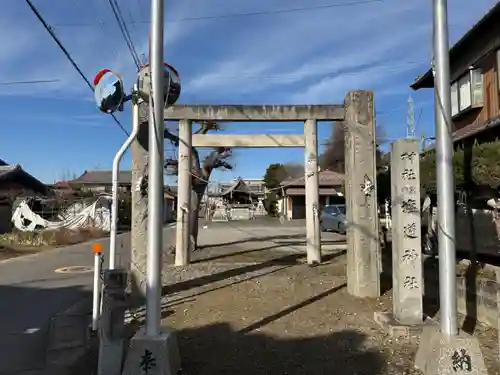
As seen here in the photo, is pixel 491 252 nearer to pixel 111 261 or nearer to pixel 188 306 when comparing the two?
pixel 188 306

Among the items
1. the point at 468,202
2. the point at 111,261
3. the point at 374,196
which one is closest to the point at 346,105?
the point at 374,196

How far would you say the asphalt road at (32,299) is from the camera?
18.4 ft

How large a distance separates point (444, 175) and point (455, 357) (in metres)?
1.69

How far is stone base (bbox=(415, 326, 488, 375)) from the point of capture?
4.29 m

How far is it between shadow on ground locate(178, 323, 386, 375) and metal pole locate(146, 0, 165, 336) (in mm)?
875

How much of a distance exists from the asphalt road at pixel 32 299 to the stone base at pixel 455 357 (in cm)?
409

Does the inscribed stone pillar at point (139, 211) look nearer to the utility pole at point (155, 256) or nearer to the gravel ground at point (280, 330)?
the gravel ground at point (280, 330)

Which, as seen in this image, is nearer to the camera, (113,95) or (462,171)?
(113,95)

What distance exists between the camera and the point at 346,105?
8914 mm

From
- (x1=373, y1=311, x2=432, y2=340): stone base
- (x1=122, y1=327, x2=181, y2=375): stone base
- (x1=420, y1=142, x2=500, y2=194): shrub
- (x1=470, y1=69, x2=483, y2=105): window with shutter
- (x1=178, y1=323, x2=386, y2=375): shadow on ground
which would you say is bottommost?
(x1=178, y1=323, x2=386, y2=375): shadow on ground

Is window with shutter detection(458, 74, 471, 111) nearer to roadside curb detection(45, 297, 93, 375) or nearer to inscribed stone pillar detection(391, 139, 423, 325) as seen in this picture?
inscribed stone pillar detection(391, 139, 423, 325)

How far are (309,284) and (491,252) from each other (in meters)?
3.41

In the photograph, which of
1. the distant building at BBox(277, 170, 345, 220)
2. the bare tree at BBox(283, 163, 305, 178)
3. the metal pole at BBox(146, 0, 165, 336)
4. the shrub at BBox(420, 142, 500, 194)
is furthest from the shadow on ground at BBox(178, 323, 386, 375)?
the bare tree at BBox(283, 163, 305, 178)

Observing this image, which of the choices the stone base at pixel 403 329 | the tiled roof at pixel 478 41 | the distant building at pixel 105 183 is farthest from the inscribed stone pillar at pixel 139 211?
the distant building at pixel 105 183
